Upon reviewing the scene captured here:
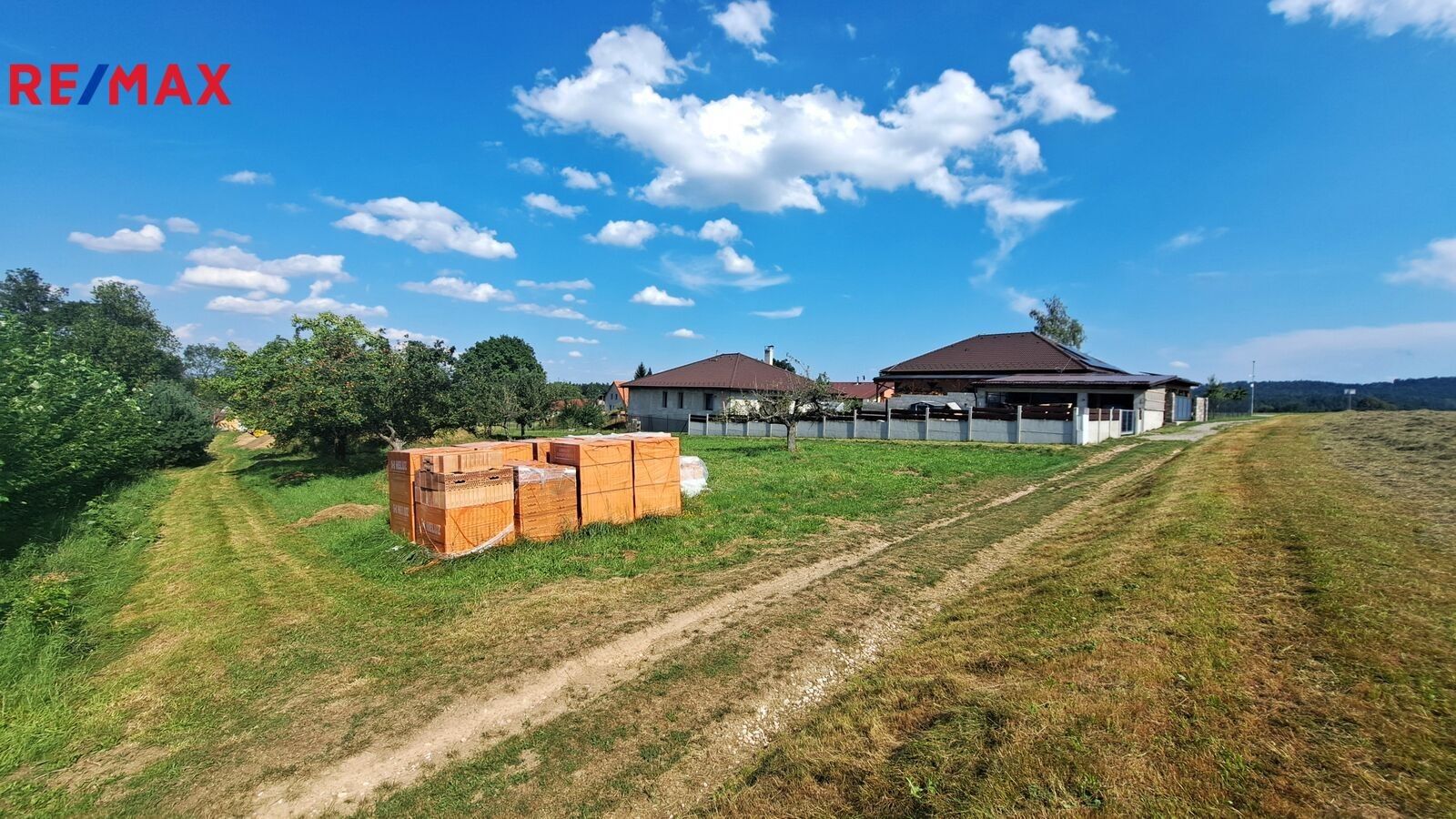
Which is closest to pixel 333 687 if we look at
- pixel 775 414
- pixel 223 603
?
pixel 223 603

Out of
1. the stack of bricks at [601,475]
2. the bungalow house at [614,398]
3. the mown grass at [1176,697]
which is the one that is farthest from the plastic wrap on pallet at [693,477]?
the bungalow house at [614,398]

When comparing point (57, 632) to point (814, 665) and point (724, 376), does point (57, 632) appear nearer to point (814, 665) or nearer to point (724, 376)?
point (814, 665)

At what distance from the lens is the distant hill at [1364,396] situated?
51.6 metres

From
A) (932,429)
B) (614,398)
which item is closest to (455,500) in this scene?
(932,429)

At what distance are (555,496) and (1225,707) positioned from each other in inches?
351

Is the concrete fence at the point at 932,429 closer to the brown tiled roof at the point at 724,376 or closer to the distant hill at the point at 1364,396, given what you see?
the brown tiled roof at the point at 724,376

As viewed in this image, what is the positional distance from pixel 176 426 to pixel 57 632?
2735cm

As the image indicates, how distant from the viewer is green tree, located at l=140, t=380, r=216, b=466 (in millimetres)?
25250

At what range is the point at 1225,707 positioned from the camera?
3.56 m

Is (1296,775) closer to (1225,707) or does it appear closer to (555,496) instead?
(1225,707)

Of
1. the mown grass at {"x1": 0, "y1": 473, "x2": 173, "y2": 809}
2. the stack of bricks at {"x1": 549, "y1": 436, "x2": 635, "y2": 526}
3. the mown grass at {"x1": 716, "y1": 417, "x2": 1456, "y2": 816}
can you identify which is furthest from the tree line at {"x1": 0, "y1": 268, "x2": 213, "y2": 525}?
the mown grass at {"x1": 716, "y1": 417, "x2": 1456, "y2": 816}

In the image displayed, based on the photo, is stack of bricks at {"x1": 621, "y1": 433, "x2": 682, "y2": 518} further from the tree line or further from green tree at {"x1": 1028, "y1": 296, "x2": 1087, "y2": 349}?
green tree at {"x1": 1028, "y1": 296, "x2": 1087, "y2": 349}

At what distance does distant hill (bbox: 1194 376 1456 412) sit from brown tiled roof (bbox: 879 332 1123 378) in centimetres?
3205

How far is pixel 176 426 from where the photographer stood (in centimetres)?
2623
